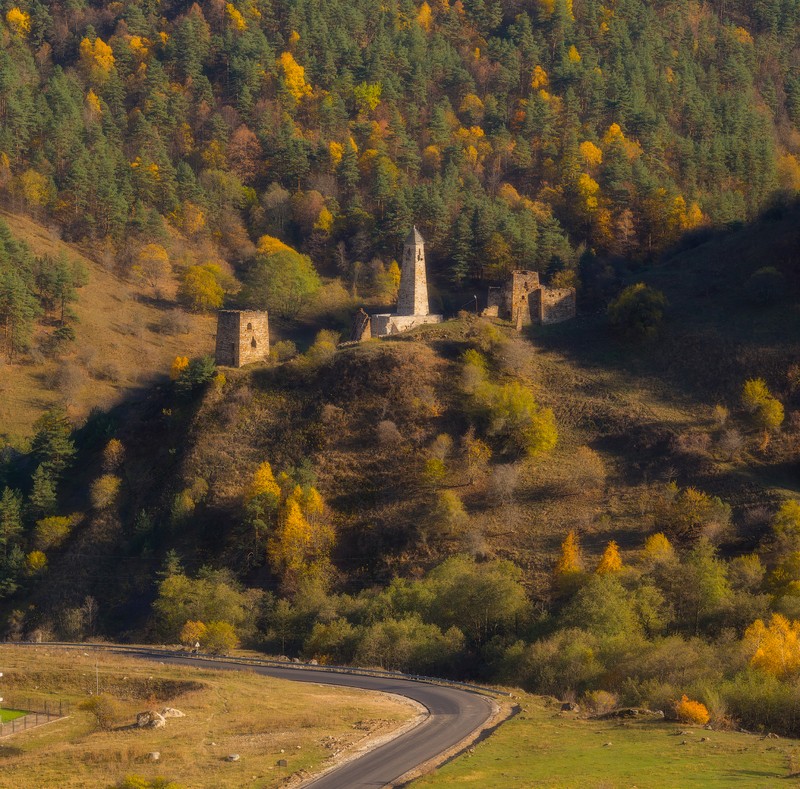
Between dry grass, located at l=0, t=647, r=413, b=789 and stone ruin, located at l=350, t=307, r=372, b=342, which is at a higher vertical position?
stone ruin, located at l=350, t=307, r=372, b=342

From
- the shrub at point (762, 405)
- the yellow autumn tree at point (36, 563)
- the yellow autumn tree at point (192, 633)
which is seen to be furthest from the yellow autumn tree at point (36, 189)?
the shrub at point (762, 405)

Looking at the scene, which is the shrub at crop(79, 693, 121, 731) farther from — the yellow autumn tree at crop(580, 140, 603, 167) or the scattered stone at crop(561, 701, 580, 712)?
the yellow autumn tree at crop(580, 140, 603, 167)

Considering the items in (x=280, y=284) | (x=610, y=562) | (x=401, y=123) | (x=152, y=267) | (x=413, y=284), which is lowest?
(x=610, y=562)

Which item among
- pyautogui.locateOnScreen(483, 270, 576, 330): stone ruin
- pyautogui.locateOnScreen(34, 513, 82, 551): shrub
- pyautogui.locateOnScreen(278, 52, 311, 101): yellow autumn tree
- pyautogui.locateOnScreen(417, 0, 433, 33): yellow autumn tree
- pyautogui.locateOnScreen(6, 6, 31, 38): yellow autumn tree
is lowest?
pyautogui.locateOnScreen(34, 513, 82, 551): shrub

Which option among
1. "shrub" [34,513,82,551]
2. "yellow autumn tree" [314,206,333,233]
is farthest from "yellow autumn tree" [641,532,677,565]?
"yellow autumn tree" [314,206,333,233]

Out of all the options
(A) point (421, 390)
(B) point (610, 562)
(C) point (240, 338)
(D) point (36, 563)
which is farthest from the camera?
(C) point (240, 338)

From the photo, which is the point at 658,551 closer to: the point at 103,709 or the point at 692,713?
the point at 692,713

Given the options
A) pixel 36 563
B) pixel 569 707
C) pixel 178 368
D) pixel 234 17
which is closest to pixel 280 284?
pixel 178 368
